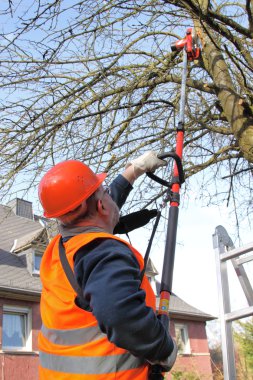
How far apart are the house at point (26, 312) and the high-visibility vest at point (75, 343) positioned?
9451mm

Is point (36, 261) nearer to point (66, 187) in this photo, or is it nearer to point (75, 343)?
point (66, 187)

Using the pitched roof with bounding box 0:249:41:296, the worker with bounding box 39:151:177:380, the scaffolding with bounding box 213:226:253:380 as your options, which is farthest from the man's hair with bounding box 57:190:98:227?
the pitched roof with bounding box 0:249:41:296

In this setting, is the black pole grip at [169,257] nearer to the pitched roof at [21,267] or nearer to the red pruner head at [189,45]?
the red pruner head at [189,45]

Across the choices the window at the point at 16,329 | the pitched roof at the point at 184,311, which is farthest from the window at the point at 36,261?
the pitched roof at the point at 184,311

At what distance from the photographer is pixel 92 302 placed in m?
1.49

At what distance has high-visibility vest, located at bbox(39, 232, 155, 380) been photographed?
1557mm

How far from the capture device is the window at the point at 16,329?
13.4m

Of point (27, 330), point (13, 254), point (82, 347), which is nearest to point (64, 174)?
point (82, 347)

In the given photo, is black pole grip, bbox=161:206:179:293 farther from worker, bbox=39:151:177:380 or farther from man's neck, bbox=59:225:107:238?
man's neck, bbox=59:225:107:238

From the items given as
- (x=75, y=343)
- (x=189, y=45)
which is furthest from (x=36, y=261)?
(x=75, y=343)

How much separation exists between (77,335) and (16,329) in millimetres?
13146

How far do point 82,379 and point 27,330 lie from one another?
43.2 feet

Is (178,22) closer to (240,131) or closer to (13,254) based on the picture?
(240,131)

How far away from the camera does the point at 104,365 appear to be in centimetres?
155
